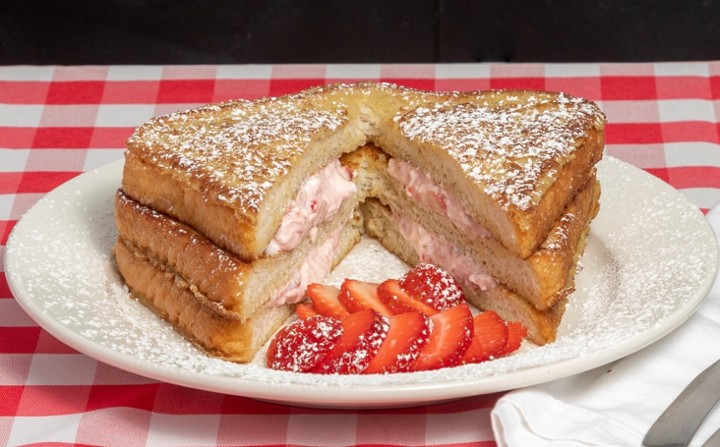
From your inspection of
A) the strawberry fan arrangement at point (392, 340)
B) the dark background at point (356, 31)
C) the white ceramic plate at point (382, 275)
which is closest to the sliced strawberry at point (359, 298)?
the strawberry fan arrangement at point (392, 340)

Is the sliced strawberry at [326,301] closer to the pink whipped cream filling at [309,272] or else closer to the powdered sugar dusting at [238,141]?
the pink whipped cream filling at [309,272]

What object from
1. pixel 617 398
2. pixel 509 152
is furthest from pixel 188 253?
pixel 617 398

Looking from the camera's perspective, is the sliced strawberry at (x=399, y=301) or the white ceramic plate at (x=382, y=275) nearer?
the white ceramic plate at (x=382, y=275)

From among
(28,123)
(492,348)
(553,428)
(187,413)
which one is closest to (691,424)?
(553,428)

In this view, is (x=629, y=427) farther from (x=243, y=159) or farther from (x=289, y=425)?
(x=243, y=159)

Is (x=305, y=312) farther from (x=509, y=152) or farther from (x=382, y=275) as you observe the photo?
(x=509, y=152)

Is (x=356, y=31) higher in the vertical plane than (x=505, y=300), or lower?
lower
